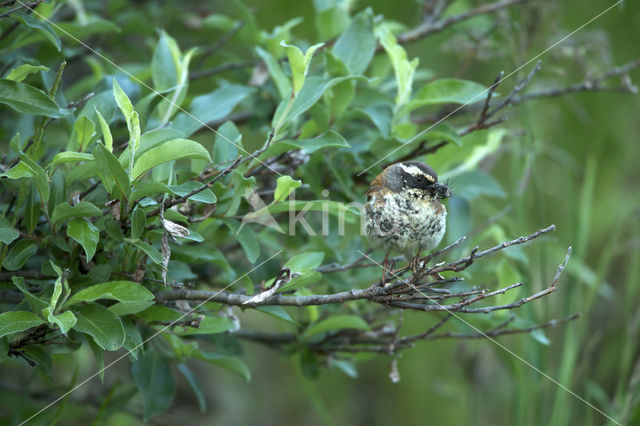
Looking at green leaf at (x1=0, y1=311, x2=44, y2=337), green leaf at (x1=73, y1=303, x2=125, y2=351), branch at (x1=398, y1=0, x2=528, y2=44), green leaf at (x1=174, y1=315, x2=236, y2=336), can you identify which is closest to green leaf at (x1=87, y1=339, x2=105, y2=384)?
green leaf at (x1=73, y1=303, x2=125, y2=351)

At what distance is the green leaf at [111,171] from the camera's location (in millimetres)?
1521

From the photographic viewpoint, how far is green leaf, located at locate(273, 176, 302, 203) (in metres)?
1.75

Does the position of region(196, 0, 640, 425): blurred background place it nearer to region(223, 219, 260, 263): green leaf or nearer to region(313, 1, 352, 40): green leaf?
region(313, 1, 352, 40): green leaf

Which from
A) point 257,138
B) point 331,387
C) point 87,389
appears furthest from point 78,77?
point 331,387

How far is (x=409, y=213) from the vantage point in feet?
6.63

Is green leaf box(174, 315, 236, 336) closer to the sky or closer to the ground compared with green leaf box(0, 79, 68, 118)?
closer to the ground

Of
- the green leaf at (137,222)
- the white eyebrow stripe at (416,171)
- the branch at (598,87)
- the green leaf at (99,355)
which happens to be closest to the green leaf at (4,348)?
the green leaf at (99,355)

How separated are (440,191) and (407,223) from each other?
155mm

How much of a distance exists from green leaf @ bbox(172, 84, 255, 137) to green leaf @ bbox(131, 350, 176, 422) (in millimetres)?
774

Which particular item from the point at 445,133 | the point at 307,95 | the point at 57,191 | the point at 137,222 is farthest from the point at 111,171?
the point at 445,133

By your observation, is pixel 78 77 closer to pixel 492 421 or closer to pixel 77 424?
pixel 77 424

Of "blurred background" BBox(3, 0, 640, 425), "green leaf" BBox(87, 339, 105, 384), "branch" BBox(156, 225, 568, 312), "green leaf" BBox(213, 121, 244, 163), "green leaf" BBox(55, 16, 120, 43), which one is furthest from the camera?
"blurred background" BBox(3, 0, 640, 425)

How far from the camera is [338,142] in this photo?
189cm

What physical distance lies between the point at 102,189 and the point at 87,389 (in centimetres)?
199
